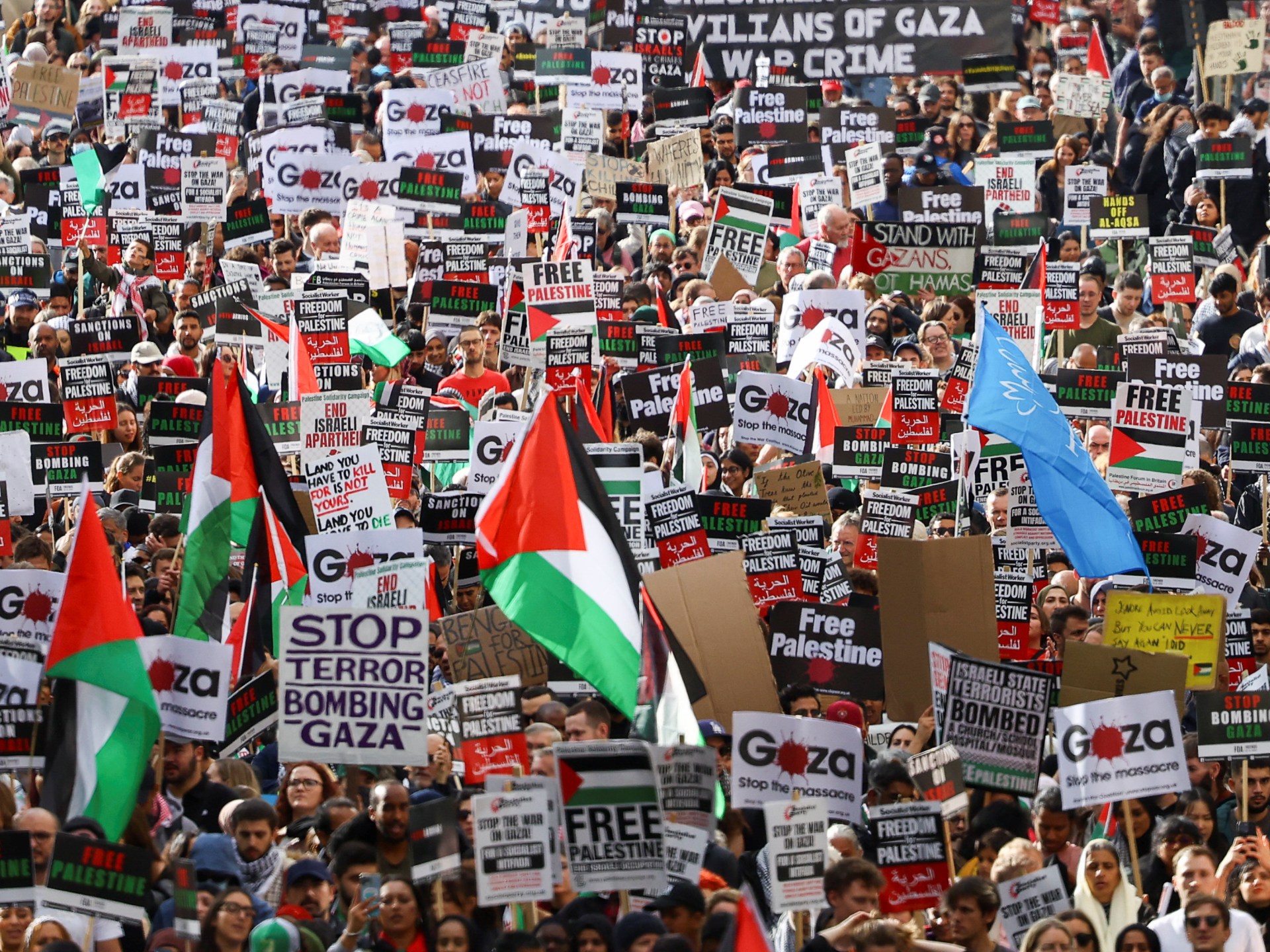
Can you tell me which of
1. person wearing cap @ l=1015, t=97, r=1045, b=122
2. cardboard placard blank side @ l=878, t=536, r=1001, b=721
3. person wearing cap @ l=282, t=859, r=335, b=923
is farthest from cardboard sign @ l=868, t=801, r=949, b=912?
person wearing cap @ l=1015, t=97, r=1045, b=122

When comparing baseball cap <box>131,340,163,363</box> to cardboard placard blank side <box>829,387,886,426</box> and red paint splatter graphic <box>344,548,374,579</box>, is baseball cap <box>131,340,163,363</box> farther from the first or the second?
red paint splatter graphic <box>344,548,374,579</box>

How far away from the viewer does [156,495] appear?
15375 millimetres

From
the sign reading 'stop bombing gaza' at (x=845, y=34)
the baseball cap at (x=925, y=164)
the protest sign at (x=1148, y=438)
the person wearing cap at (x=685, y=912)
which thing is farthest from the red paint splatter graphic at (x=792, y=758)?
the sign reading 'stop bombing gaza' at (x=845, y=34)

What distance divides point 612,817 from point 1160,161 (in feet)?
49.3

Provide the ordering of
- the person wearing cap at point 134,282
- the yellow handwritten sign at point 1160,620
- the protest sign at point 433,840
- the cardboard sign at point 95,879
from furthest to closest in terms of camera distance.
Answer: the person wearing cap at point 134,282
the yellow handwritten sign at point 1160,620
the protest sign at point 433,840
the cardboard sign at point 95,879

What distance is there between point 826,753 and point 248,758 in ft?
10.5

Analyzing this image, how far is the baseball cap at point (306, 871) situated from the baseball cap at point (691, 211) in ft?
42.4

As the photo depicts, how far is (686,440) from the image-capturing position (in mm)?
15430

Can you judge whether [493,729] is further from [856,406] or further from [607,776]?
[856,406]

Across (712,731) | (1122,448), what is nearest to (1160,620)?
(712,731)

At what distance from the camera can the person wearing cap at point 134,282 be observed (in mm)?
19766

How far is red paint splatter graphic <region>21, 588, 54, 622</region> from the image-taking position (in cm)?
1241

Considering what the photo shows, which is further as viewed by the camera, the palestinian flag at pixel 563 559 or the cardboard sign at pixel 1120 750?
the palestinian flag at pixel 563 559

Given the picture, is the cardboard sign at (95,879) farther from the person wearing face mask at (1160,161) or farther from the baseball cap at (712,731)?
the person wearing face mask at (1160,161)
